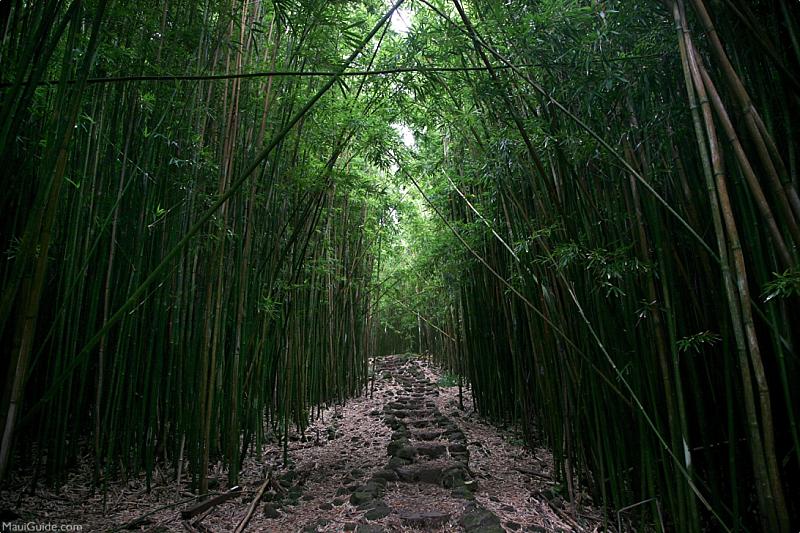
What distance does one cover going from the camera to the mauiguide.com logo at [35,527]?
157 centimetres

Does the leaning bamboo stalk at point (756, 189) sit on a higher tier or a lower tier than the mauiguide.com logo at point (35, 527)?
higher

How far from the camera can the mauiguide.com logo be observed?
1.57 metres

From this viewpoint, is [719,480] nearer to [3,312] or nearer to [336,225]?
[3,312]

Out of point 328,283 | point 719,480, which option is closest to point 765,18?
point 719,480

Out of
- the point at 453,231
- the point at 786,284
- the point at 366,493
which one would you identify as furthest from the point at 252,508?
the point at 786,284

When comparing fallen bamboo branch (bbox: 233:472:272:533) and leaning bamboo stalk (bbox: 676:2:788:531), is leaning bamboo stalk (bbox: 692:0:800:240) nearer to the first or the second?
leaning bamboo stalk (bbox: 676:2:788:531)

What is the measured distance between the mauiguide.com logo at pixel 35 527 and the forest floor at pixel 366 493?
0.05m

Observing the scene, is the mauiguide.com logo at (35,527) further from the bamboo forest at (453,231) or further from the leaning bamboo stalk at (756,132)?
the leaning bamboo stalk at (756,132)

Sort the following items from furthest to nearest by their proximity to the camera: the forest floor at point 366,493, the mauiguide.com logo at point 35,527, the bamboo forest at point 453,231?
the forest floor at point 366,493
the mauiguide.com logo at point 35,527
the bamboo forest at point 453,231

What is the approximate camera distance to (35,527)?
5.40 feet

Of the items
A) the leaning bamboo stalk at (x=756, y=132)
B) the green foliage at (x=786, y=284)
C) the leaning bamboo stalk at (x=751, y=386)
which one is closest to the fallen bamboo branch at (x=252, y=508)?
the leaning bamboo stalk at (x=751, y=386)

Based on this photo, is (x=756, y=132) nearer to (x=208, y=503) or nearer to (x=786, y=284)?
(x=786, y=284)

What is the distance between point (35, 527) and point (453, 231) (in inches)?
92.6

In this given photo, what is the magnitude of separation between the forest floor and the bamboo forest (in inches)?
0.9
